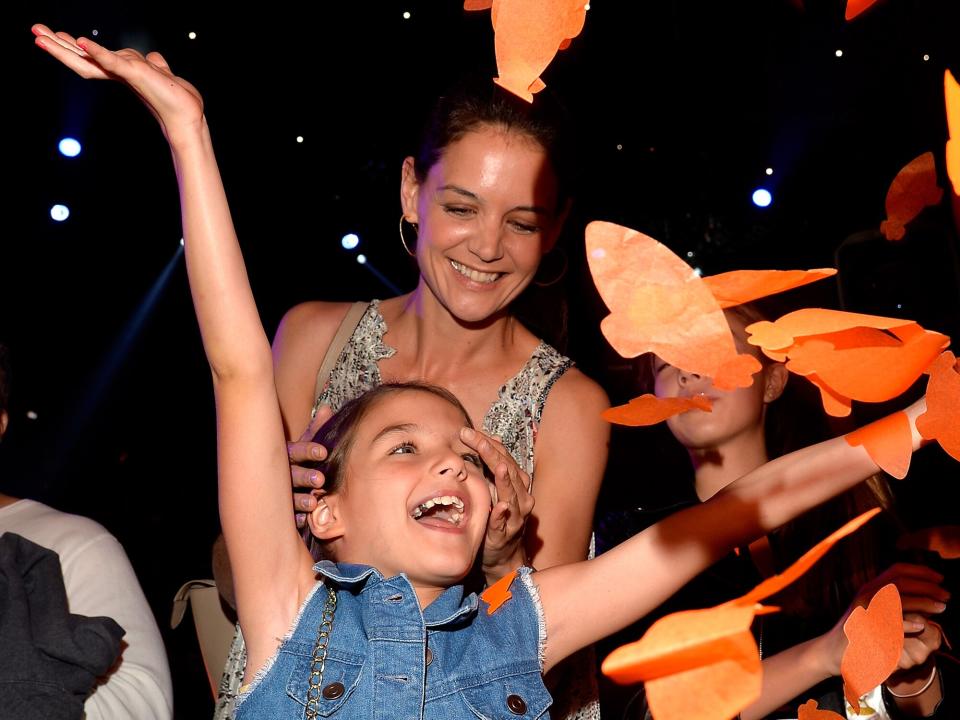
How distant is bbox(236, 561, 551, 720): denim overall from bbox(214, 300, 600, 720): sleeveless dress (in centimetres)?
37

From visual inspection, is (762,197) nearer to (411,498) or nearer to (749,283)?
(411,498)

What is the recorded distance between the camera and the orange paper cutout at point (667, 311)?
0.88 m

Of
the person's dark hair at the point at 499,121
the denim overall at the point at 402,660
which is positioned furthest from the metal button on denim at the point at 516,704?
the person's dark hair at the point at 499,121

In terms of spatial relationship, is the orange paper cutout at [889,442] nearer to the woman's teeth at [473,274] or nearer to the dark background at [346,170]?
the woman's teeth at [473,274]

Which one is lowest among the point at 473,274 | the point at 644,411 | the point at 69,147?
the point at 644,411

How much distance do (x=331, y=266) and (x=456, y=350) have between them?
173 cm

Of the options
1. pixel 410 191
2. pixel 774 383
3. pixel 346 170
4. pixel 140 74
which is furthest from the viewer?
pixel 346 170

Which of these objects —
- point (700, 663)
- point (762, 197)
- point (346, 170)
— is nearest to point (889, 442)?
point (700, 663)

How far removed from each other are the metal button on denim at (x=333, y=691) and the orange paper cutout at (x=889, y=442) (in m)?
0.65

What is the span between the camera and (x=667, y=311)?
88 centimetres

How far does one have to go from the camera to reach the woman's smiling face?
5.69 feet

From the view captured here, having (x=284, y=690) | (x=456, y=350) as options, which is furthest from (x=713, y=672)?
Result: (x=456, y=350)

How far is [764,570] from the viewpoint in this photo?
1.84 metres

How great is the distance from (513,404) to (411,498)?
0.53 metres
